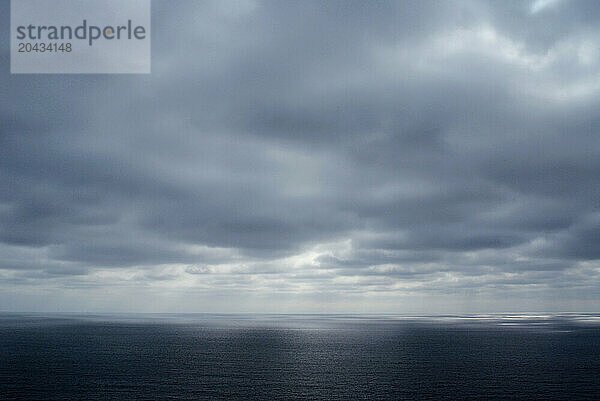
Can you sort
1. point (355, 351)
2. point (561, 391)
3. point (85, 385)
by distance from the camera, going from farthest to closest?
point (355, 351)
point (85, 385)
point (561, 391)

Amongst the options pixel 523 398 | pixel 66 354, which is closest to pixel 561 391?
pixel 523 398

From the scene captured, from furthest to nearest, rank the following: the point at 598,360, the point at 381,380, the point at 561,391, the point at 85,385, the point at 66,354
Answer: the point at 66,354 → the point at 598,360 → the point at 381,380 → the point at 85,385 → the point at 561,391

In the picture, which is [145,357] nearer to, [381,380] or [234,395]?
[234,395]

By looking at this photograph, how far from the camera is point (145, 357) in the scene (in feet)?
537

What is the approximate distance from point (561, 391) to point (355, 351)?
321 feet

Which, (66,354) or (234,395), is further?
(66,354)

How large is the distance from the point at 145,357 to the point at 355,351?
87.7 metres

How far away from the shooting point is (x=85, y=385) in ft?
357

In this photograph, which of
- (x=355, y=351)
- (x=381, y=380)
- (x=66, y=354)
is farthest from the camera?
(x=355, y=351)

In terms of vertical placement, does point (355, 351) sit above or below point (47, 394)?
below

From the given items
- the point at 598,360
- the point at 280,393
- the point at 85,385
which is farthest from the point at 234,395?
the point at 598,360

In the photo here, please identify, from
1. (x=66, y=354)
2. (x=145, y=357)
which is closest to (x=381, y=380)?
(x=145, y=357)

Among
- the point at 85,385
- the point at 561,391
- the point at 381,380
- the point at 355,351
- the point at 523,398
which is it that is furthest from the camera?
the point at 355,351

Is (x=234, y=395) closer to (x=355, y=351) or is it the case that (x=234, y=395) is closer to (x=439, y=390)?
(x=439, y=390)
